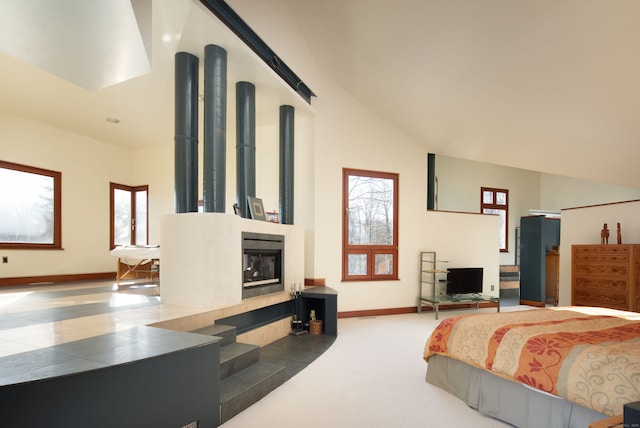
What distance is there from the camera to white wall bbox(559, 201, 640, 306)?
4.88 meters

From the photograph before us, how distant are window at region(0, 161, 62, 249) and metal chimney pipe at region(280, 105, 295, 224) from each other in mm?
4526

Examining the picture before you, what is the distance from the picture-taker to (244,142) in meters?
4.42

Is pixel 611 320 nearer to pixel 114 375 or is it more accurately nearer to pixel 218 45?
pixel 114 375

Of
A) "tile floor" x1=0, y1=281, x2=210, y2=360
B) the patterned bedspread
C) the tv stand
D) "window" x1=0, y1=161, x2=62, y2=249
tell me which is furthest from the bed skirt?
"window" x1=0, y1=161, x2=62, y2=249

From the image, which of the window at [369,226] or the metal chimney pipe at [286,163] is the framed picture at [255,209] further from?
the window at [369,226]

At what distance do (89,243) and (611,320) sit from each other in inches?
320

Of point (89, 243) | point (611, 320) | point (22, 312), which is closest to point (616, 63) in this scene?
point (611, 320)

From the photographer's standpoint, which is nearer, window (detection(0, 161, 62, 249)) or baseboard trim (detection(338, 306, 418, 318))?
baseboard trim (detection(338, 306, 418, 318))

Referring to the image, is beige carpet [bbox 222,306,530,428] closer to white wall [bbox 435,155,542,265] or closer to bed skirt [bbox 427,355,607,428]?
bed skirt [bbox 427,355,607,428]

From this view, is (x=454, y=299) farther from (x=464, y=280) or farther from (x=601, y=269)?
(x=601, y=269)

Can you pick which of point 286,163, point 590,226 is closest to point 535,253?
point 590,226

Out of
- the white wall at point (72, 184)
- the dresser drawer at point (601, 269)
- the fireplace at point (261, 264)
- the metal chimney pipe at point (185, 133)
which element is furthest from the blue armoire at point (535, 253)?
the white wall at point (72, 184)

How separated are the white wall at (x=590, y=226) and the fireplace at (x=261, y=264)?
4679mm

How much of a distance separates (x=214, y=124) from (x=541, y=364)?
11.5 ft
